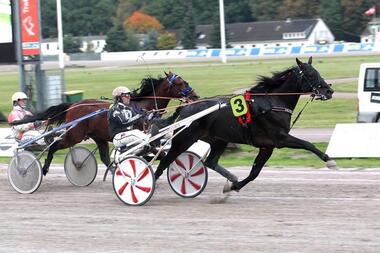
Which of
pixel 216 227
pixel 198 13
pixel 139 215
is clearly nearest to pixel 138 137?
pixel 139 215

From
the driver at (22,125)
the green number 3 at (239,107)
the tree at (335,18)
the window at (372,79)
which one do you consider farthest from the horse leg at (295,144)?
the tree at (335,18)

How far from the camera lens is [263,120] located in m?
9.10

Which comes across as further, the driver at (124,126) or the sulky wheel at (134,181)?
the driver at (124,126)

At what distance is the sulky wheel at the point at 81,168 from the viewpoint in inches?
444

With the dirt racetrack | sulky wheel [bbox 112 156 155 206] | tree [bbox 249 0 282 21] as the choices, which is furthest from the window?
tree [bbox 249 0 282 21]

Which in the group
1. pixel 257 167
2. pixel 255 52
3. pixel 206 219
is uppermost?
pixel 255 52

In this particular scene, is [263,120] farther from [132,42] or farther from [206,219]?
[132,42]

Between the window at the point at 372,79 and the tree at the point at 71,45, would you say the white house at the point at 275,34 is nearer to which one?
the tree at the point at 71,45

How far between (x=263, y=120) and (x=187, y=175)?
4.43 ft

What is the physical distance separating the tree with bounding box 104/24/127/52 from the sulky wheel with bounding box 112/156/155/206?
84.8 meters

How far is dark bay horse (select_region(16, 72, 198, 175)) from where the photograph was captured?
1096cm

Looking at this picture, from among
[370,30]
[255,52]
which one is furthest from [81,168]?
[370,30]

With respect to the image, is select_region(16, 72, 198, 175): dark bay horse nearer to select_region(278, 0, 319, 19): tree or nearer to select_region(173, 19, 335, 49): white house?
select_region(173, 19, 335, 49): white house

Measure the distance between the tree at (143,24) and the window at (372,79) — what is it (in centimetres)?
9461
